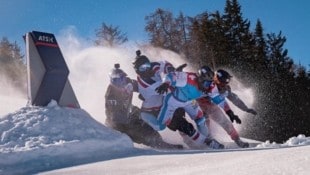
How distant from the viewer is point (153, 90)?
11.6 metres

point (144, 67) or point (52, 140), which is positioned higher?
point (144, 67)

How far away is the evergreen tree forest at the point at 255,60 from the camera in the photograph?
25672 millimetres

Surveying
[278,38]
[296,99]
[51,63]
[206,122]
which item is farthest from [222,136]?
[278,38]

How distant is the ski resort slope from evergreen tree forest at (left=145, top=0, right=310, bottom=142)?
14507 mm

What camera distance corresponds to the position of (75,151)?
27.1ft

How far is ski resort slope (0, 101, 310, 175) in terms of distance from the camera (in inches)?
256

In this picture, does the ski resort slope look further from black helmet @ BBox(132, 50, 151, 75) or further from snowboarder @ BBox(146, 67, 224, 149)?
black helmet @ BBox(132, 50, 151, 75)

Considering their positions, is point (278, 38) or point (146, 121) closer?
point (146, 121)

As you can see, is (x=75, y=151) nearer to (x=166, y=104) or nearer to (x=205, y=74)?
(x=166, y=104)

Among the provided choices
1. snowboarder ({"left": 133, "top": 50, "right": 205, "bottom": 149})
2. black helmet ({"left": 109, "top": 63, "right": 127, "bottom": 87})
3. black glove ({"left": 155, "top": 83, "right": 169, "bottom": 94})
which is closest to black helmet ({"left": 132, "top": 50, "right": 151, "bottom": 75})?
snowboarder ({"left": 133, "top": 50, "right": 205, "bottom": 149})

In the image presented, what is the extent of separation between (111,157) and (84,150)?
505mm

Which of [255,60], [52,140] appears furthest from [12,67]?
[52,140]

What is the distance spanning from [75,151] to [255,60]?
22.8 metres

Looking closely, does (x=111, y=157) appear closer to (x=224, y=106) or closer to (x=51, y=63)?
(x=51, y=63)
